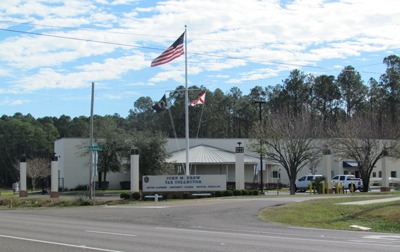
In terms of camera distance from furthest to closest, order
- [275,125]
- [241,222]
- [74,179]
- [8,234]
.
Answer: [74,179], [275,125], [241,222], [8,234]

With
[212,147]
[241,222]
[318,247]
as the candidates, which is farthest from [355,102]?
[318,247]

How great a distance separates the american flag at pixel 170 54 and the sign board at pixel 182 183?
8.27 m

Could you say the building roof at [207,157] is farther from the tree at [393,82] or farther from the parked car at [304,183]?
the tree at [393,82]

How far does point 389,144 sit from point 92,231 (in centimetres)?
3521

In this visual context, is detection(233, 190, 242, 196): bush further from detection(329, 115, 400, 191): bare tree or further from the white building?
the white building

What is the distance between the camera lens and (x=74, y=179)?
51.4 meters

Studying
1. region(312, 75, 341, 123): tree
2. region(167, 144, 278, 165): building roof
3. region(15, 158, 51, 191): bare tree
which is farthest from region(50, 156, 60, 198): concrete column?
region(312, 75, 341, 123): tree

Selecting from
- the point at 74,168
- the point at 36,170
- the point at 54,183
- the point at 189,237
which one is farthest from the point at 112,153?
the point at 189,237

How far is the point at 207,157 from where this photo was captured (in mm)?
47094

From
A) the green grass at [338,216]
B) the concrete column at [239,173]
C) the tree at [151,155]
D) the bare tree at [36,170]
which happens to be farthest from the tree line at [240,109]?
the green grass at [338,216]

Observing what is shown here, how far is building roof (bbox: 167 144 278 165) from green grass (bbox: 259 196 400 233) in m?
27.3

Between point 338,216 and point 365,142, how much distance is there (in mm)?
23545

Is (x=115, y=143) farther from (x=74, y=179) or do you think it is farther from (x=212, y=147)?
(x=212, y=147)

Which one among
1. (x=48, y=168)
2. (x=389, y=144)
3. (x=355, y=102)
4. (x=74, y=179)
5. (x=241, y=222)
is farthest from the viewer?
(x=355, y=102)
